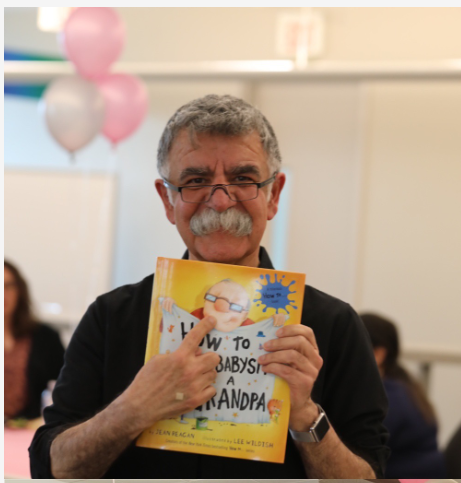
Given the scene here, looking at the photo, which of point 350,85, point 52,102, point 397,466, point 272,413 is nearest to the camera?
point 272,413

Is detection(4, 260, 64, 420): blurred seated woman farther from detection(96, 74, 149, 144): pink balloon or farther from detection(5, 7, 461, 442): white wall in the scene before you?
detection(5, 7, 461, 442): white wall

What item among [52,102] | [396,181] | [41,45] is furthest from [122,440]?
[41,45]

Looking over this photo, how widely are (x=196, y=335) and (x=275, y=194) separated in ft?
1.17

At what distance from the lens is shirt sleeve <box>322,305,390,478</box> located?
3.75ft

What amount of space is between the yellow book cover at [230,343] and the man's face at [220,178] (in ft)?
0.38

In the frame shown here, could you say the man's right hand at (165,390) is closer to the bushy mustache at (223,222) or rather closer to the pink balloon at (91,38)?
the bushy mustache at (223,222)

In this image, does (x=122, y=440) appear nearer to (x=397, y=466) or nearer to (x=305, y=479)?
(x=305, y=479)

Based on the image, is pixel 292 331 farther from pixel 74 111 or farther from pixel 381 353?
pixel 74 111

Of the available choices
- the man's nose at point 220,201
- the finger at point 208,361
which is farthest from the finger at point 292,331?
the man's nose at point 220,201

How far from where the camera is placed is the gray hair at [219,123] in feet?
3.76

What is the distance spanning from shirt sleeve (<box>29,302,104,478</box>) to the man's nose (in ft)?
1.06

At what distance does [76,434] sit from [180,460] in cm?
19

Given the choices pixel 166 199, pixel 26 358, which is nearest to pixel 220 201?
pixel 166 199

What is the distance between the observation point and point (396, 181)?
15.9 ft
